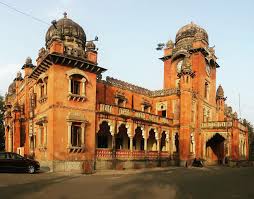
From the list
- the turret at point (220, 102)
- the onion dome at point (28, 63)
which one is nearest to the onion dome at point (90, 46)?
the onion dome at point (28, 63)

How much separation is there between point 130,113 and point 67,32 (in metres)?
9.27

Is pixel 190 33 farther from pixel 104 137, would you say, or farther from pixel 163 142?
pixel 104 137

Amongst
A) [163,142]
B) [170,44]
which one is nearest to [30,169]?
[163,142]

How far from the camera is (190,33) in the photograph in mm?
40719

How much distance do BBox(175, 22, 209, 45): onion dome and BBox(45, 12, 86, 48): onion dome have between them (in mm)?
17282

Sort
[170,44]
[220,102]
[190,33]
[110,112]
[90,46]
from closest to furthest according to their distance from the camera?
[90,46]
[110,112]
[190,33]
[170,44]
[220,102]

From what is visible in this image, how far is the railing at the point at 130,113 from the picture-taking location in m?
26.7

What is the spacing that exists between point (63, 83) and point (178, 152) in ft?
56.4

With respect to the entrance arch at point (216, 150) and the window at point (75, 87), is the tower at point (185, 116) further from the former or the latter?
the window at point (75, 87)

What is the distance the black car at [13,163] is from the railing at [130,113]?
316 inches

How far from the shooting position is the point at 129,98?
3500 cm

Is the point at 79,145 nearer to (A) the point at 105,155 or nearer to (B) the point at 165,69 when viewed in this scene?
(A) the point at 105,155

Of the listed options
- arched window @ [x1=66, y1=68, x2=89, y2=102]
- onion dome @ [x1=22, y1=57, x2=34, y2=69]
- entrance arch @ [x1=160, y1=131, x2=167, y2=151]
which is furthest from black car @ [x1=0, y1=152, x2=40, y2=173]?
entrance arch @ [x1=160, y1=131, x2=167, y2=151]

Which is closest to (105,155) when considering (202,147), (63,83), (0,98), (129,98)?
(63,83)
